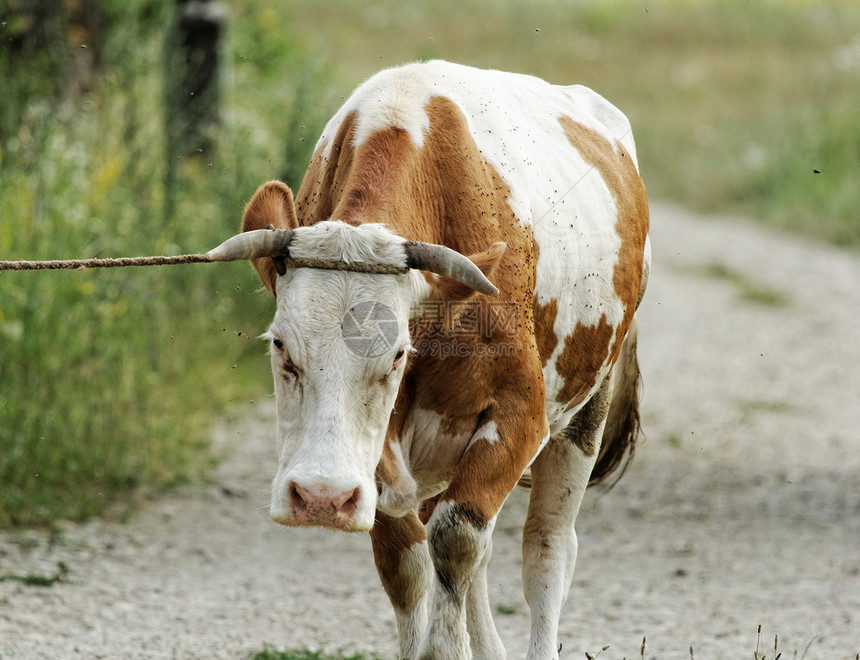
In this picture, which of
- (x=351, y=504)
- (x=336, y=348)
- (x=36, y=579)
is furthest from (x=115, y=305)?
(x=351, y=504)

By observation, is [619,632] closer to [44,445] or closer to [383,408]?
[383,408]

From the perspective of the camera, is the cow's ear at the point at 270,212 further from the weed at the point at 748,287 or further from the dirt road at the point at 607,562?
the weed at the point at 748,287

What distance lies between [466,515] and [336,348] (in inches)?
30.2

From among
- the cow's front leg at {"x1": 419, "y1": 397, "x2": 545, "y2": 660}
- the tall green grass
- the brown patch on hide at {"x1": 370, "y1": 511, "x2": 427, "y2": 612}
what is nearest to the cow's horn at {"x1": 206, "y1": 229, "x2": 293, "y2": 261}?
the cow's front leg at {"x1": 419, "y1": 397, "x2": 545, "y2": 660}

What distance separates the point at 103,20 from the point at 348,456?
9.18m

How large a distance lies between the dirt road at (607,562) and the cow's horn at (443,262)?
4.51 ft

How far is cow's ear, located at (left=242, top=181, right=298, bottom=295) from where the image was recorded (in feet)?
10.6

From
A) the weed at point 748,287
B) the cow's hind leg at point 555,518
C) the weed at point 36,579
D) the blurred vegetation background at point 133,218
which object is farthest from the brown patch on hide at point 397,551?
the weed at point 748,287

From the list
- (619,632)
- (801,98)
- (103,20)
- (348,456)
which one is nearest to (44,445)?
(619,632)

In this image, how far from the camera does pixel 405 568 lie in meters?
3.76

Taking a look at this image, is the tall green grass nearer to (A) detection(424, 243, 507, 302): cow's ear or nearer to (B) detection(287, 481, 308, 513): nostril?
(A) detection(424, 243, 507, 302): cow's ear

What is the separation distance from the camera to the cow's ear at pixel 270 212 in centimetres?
322

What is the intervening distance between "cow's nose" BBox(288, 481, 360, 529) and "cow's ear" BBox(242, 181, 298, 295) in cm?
70

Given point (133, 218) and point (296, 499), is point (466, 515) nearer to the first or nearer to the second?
point (296, 499)
